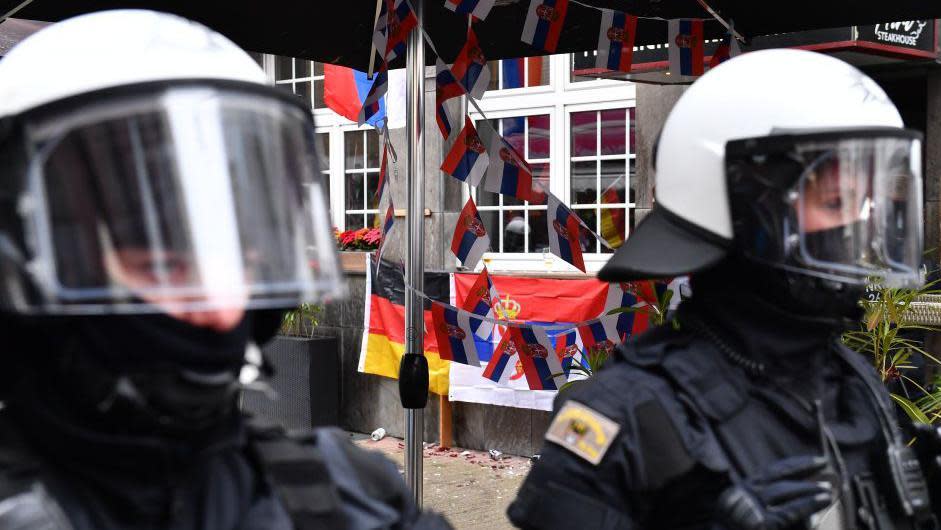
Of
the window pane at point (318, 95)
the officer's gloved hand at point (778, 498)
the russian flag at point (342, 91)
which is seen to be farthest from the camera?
the window pane at point (318, 95)

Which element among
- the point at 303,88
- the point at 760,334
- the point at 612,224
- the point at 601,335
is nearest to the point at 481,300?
the point at 601,335

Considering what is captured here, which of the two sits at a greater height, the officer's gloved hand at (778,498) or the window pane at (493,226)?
the window pane at (493,226)

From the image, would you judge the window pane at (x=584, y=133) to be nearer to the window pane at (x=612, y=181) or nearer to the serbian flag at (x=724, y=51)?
the window pane at (x=612, y=181)

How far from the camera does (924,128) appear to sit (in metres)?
6.29

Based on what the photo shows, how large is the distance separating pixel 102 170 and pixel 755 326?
1.25 meters

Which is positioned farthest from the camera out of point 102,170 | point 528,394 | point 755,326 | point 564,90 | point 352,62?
point 564,90

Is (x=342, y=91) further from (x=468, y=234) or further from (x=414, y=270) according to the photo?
(x=414, y=270)

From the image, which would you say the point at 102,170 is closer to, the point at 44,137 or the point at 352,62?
the point at 44,137

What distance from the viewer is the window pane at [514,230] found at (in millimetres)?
7953

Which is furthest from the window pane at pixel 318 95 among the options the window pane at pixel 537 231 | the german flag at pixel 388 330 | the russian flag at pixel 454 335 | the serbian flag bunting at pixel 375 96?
the russian flag at pixel 454 335

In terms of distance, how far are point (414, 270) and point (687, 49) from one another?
161 centimetres

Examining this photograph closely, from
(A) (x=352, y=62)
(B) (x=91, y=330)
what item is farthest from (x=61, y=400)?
(A) (x=352, y=62)

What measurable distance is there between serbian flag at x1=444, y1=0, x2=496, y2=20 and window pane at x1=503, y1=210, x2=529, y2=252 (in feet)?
13.4

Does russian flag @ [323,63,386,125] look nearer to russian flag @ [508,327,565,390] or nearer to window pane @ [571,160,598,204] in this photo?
window pane @ [571,160,598,204]
